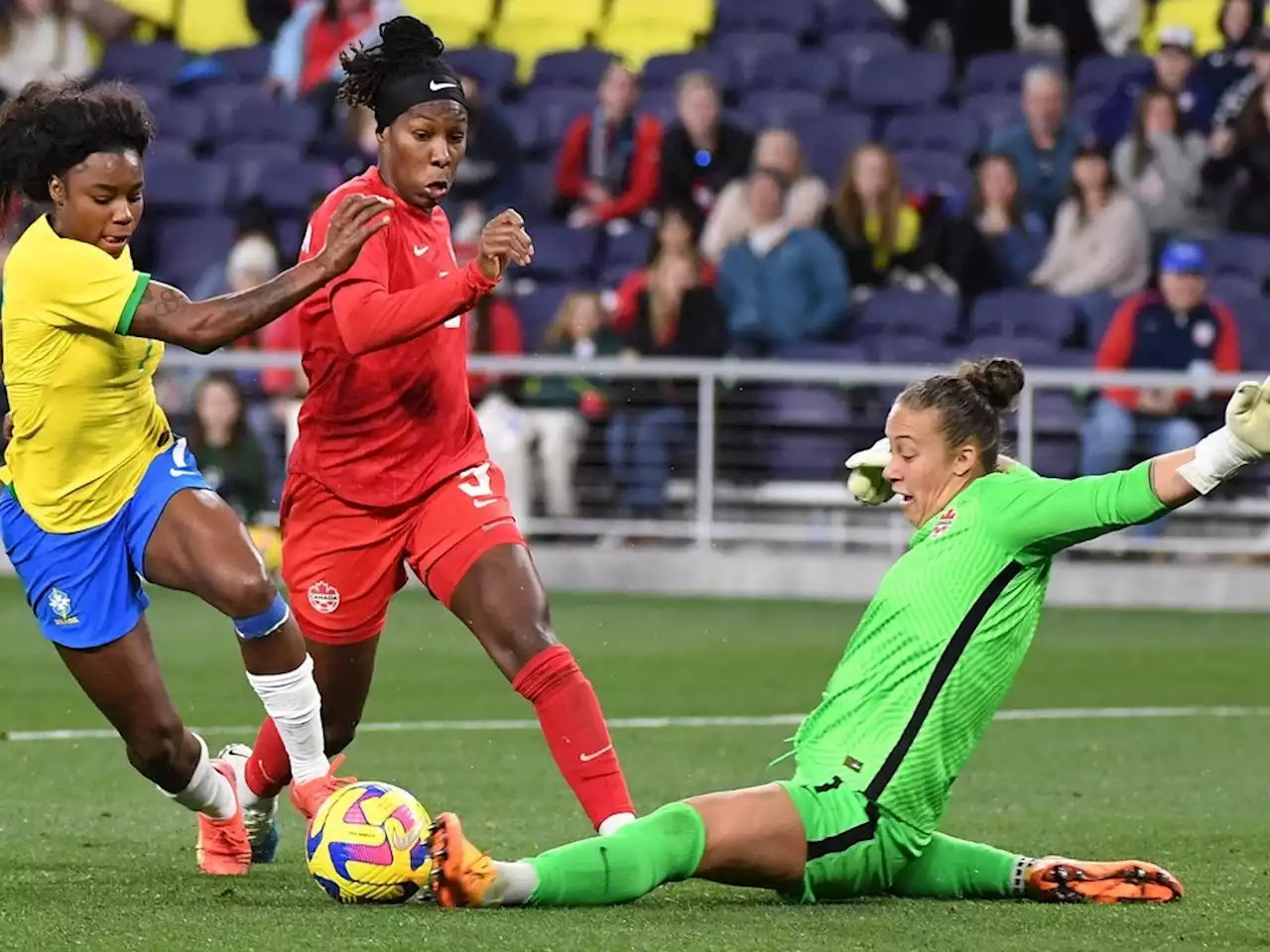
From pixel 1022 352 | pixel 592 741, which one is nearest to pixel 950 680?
pixel 592 741

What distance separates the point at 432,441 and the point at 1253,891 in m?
2.36

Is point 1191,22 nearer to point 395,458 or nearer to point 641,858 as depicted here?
point 395,458

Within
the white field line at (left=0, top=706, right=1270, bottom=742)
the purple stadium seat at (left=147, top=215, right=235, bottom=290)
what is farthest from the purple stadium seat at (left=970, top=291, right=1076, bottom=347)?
the purple stadium seat at (left=147, top=215, right=235, bottom=290)

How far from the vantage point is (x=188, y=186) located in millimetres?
18516

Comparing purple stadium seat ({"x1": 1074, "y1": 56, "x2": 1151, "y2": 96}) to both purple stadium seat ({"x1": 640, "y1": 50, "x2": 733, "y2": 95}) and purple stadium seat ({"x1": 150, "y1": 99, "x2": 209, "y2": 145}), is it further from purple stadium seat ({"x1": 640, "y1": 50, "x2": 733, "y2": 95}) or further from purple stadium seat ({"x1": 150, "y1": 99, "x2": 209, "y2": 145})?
purple stadium seat ({"x1": 150, "y1": 99, "x2": 209, "y2": 145})

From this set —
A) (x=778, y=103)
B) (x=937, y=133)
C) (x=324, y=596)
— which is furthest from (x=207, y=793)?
(x=778, y=103)

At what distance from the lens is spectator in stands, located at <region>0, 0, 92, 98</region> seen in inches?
741

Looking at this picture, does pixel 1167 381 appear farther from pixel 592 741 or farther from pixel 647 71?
pixel 592 741

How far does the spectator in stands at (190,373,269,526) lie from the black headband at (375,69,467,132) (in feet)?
29.4

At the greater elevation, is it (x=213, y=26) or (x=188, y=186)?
(x=213, y=26)

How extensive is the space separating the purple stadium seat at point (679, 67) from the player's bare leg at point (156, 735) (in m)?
12.7

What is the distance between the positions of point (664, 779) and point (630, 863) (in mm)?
3000

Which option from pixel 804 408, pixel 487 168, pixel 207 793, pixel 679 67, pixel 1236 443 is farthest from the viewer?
pixel 679 67

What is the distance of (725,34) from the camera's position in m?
18.9
